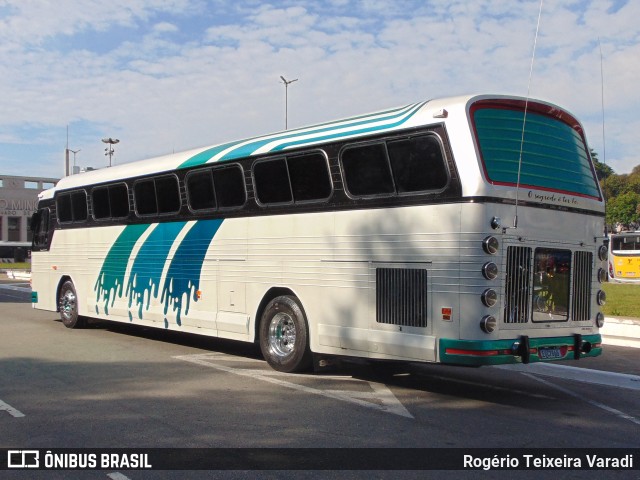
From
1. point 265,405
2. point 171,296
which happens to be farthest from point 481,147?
point 171,296

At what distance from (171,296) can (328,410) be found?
17.8 feet

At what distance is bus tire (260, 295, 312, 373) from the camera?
950cm

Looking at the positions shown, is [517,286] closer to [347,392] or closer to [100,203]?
[347,392]

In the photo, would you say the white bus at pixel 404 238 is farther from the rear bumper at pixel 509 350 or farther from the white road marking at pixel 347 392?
the white road marking at pixel 347 392

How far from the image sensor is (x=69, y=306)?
15.4 meters

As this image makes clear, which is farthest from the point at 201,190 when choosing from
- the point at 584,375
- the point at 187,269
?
the point at 584,375

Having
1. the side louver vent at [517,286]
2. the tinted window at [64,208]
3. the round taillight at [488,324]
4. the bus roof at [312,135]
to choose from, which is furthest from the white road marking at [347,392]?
the tinted window at [64,208]

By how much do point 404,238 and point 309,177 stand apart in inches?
77.4

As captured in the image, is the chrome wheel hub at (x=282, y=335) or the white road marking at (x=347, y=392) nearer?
the white road marking at (x=347, y=392)

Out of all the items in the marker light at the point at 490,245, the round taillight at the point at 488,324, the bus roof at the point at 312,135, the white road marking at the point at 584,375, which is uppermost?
the bus roof at the point at 312,135

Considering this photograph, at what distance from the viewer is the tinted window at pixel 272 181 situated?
9953 mm

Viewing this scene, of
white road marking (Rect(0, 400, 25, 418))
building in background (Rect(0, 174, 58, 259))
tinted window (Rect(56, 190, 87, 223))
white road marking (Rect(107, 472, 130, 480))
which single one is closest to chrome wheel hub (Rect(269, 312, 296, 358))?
white road marking (Rect(0, 400, 25, 418))

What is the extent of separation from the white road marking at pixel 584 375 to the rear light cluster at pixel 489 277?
308cm

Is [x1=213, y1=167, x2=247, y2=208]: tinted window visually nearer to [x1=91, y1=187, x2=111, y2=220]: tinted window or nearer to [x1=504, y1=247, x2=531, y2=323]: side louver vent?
[x1=91, y1=187, x2=111, y2=220]: tinted window
